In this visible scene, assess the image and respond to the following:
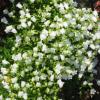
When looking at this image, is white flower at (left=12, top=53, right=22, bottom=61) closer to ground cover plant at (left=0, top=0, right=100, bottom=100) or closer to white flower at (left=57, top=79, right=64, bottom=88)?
ground cover plant at (left=0, top=0, right=100, bottom=100)

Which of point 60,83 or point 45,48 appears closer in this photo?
point 60,83

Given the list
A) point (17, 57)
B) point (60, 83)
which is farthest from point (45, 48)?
point (60, 83)

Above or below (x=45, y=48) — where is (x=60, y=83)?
below

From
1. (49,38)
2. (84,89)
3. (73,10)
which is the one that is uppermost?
(73,10)

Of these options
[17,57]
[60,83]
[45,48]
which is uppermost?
[45,48]

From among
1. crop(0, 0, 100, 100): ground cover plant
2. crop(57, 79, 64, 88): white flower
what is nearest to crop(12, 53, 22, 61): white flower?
crop(0, 0, 100, 100): ground cover plant

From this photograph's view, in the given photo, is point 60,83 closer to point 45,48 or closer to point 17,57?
point 45,48

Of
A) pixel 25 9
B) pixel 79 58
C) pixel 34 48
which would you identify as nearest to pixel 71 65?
pixel 79 58

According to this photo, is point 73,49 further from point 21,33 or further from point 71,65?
point 21,33

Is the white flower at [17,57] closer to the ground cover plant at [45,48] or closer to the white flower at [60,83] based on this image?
the ground cover plant at [45,48]
